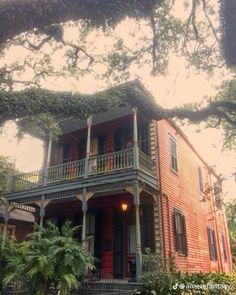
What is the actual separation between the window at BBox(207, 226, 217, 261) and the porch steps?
31.6 ft

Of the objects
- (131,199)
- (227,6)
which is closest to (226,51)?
(227,6)

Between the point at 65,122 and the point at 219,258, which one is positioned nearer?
the point at 65,122

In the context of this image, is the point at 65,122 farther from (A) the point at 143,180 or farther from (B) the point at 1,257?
(B) the point at 1,257

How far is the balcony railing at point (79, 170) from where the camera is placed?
40.0 feet

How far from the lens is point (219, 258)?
18812mm

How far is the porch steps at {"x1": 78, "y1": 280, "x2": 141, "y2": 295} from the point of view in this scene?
941cm

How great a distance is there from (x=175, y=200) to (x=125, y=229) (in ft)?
9.31

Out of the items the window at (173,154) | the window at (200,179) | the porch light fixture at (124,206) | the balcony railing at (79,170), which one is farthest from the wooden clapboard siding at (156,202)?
the window at (200,179)

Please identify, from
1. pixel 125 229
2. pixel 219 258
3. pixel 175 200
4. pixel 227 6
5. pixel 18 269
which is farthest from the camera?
pixel 219 258

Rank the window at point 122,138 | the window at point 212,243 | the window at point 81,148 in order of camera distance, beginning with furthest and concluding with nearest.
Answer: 1. the window at point 212,243
2. the window at point 81,148
3. the window at point 122,138

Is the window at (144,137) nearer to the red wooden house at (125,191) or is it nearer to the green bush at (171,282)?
the red wooden house at (125,191)

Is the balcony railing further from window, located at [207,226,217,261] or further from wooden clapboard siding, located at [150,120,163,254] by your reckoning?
window, located at [207,226,217,261]

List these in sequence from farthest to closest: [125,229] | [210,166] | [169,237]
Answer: [210,166] < [125,229] < [169,237]

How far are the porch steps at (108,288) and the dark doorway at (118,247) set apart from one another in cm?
214
